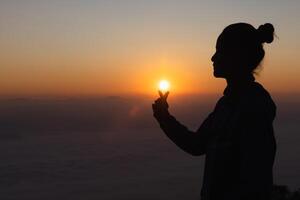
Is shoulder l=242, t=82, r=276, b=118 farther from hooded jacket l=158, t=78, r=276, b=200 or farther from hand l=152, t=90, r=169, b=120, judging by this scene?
hand l=152, t=90, r=169, b=120

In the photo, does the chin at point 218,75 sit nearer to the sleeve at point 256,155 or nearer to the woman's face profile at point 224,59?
the woman's face profile at point 224,59

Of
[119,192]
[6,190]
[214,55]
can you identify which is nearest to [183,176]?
[119,192]

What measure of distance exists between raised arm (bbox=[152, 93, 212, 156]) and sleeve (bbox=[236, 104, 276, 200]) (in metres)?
0.57

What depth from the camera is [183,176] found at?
647 ft

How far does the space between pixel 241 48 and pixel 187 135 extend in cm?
71

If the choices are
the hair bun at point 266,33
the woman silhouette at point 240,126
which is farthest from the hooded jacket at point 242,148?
the hair bun at point 266,33

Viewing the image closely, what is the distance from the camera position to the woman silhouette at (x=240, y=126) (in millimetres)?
2957

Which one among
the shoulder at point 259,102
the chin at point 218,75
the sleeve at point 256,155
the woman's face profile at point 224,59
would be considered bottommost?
A: the sleeve at point 256,155

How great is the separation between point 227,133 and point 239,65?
0.38 meters

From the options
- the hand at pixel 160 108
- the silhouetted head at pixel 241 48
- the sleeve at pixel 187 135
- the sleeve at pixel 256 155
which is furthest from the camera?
the hand at pixel 160 108

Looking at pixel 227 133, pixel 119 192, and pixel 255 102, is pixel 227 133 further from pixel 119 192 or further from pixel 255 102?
pixel 119 192

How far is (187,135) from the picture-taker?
367 centimetres

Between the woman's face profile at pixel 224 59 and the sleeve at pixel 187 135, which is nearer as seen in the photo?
the woman's face profile at pixel 224 59

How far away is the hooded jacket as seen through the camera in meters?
2.95
